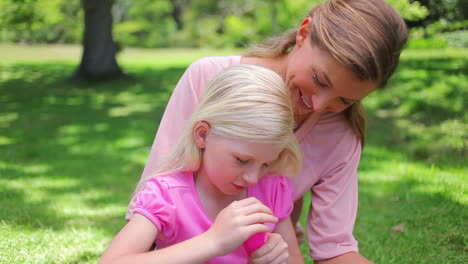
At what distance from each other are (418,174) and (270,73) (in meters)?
2.80

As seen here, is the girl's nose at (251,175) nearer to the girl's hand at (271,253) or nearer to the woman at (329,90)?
the girl's hand at (271,253)

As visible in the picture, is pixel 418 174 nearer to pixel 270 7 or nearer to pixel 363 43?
pixel 363 43

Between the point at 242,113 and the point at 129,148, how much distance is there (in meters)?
4.32

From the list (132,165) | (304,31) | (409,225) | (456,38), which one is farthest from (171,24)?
(304,31)

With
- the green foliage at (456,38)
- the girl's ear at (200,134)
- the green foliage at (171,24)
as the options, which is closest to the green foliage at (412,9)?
the green foliage at (456,38)

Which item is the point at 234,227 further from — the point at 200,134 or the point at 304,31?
the point at 304,31

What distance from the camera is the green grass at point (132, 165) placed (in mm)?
3256

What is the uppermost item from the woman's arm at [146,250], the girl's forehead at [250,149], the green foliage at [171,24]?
the girl's forehead at [250,149]

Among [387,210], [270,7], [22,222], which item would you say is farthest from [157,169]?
[270,7]

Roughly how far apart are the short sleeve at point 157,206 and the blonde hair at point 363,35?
32.3 inches

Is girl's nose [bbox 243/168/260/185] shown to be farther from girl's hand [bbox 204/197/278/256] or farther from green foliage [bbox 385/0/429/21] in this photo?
green foliage [bbox 385/0/429/21]

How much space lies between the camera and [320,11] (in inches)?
88.8

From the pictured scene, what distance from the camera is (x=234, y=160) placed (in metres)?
1.90

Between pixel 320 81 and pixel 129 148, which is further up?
pixel 320 81
